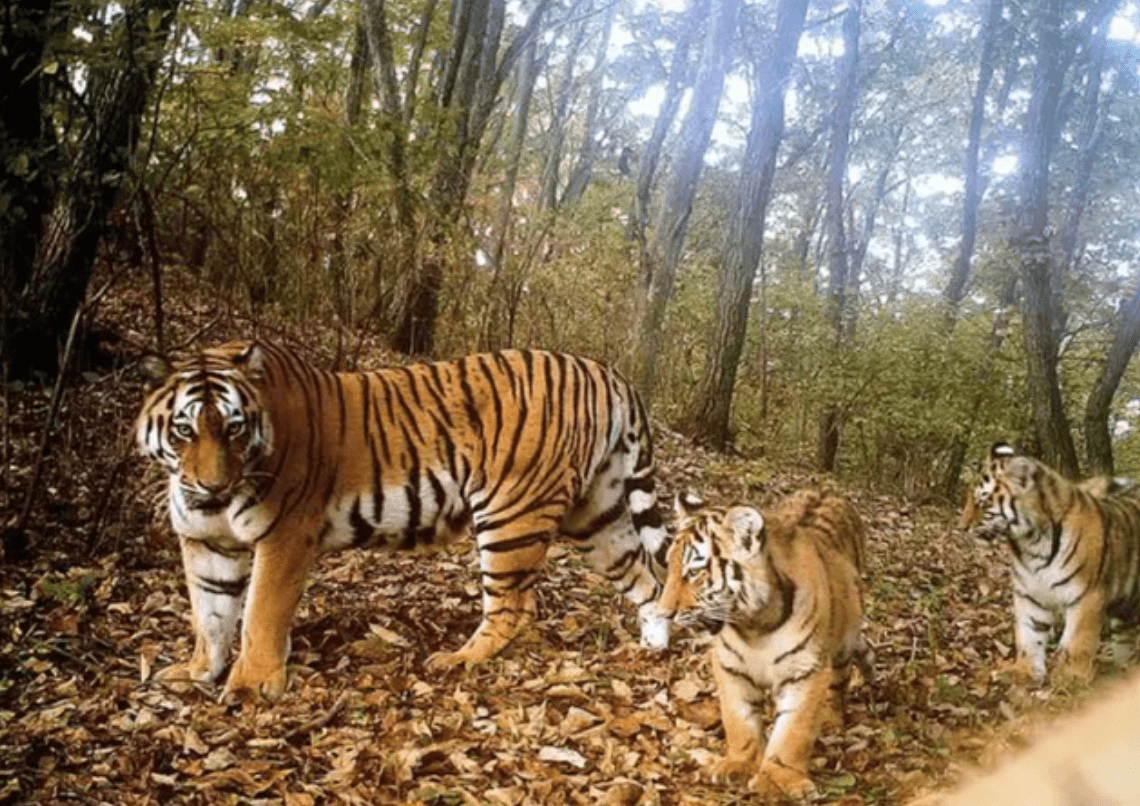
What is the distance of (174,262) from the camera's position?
4.03 m

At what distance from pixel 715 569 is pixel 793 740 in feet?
1.17

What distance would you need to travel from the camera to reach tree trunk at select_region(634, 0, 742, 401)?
4352mm

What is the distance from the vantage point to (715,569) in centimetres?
229

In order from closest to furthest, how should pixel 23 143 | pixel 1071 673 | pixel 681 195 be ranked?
pixel 1071 673, pixel 23 143, pixel 681 195

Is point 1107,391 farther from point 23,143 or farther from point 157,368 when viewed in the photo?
point 23,143

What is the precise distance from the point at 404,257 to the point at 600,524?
1.31 metres

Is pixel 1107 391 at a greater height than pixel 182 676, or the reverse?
pixel 1107 391

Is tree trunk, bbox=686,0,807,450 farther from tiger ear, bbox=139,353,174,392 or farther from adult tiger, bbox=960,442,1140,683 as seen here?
tiger ear, bbox=139,353,174,392

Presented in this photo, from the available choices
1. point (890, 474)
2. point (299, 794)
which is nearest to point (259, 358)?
point (299, 794)

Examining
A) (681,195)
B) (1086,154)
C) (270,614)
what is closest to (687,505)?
(270,614)

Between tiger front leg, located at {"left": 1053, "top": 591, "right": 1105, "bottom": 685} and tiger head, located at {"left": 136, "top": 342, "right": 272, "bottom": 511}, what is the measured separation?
6.70ft

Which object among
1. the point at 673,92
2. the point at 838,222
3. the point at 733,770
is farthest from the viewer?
the point at 673,92

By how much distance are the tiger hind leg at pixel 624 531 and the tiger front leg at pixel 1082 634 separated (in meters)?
1.06

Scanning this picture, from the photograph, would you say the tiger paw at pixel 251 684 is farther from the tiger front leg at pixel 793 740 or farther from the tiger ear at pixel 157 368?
the tiger front leg at pixel 793 740
